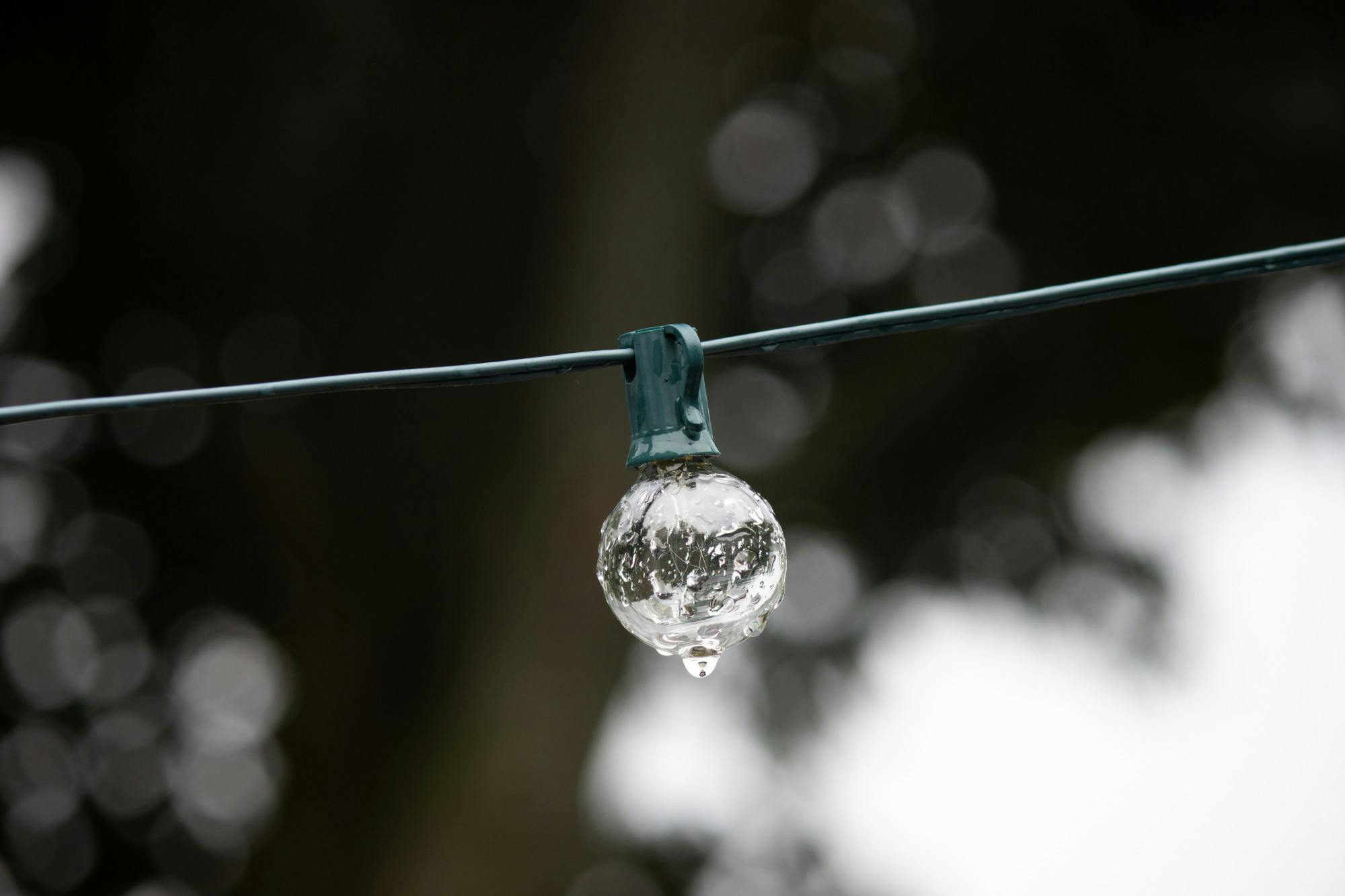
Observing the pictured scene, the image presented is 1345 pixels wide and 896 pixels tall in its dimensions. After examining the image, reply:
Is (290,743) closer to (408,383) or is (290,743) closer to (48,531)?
(48,531)

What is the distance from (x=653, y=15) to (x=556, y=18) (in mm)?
339

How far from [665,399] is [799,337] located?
126mm

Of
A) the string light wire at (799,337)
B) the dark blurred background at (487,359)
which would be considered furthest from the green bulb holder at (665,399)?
the dark blurred background at (487,359)

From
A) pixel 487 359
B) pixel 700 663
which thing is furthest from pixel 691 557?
pixel 487 359

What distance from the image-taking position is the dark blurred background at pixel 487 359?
159 inches

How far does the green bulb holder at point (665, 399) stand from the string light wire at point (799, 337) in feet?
0.06

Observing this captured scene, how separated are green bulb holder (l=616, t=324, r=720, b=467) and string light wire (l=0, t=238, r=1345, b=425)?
0.06 feet

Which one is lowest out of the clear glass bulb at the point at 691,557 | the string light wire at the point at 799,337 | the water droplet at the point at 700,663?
the water droplet at the point at 700,663

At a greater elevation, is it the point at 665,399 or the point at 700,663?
the point at 665,399

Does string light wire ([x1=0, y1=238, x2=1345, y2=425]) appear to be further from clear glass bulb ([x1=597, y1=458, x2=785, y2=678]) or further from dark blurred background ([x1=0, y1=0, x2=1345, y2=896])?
dark blurred background ([x1=0, y1=0, x2=1345, y2=896])

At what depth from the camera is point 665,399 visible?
989 millimetres

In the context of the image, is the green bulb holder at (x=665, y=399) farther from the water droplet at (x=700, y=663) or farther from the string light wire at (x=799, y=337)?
the water droplet at (x=700, y=663)

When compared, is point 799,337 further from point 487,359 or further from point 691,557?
point 487,359

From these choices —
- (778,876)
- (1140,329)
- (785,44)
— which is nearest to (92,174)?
(785,44)
